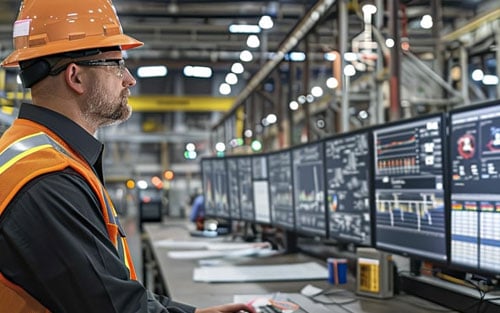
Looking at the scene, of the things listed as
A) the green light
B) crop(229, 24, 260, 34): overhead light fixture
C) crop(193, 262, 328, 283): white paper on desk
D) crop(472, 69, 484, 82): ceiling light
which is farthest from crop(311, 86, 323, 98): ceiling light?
crop(193, 262, 328, 283): white paper on desk

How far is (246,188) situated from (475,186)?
270 cm

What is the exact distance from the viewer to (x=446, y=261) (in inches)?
71.2

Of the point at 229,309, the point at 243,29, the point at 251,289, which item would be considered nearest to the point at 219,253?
the point at 251,289

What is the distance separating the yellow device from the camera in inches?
86.4

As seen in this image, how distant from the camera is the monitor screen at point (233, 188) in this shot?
14.9ft

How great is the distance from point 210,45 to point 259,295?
876 cm

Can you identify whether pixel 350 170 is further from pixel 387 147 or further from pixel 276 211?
pixel 276 211

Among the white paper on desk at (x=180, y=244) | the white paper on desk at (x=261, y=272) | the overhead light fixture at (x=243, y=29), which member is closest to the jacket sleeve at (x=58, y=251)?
the white paper on desk at (x=261, y=272)

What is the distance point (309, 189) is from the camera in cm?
303

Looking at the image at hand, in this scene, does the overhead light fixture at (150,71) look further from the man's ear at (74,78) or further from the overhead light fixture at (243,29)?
the man's ear at (74,78)

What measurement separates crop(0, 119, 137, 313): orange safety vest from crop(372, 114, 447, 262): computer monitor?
104 cm

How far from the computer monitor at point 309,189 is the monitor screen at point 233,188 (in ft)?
4.21

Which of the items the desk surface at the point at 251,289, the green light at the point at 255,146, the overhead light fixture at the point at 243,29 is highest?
the overhead light fixture at the point at 243,29

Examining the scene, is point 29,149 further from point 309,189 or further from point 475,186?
point 309,189
